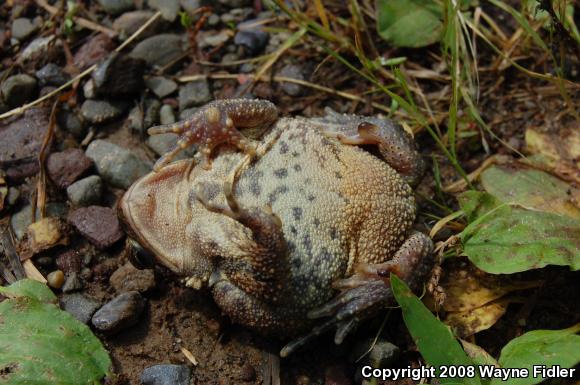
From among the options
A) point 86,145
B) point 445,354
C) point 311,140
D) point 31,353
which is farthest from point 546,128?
point 31,353

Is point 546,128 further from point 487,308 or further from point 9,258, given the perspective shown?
point 9,258

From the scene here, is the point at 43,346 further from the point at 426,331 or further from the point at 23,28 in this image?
the point at 23,28

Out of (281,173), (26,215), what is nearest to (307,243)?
(281,173)

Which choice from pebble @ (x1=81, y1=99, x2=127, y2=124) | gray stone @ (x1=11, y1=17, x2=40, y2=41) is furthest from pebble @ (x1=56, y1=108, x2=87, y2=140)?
gray stone @ (x1=11, y1=17, x2=40, y2=41)

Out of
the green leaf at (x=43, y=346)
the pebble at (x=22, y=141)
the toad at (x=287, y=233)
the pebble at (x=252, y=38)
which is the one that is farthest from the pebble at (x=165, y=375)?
the pebble at (x=252, y=38)

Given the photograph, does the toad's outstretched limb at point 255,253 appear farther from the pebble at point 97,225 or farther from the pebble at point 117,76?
the pebble at point 117,76

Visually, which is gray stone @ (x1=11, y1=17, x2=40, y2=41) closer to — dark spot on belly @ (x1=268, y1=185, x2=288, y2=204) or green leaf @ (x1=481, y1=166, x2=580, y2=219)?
dark spot on belly @ (x1=268, y1=185, x2=288, y2=204)
